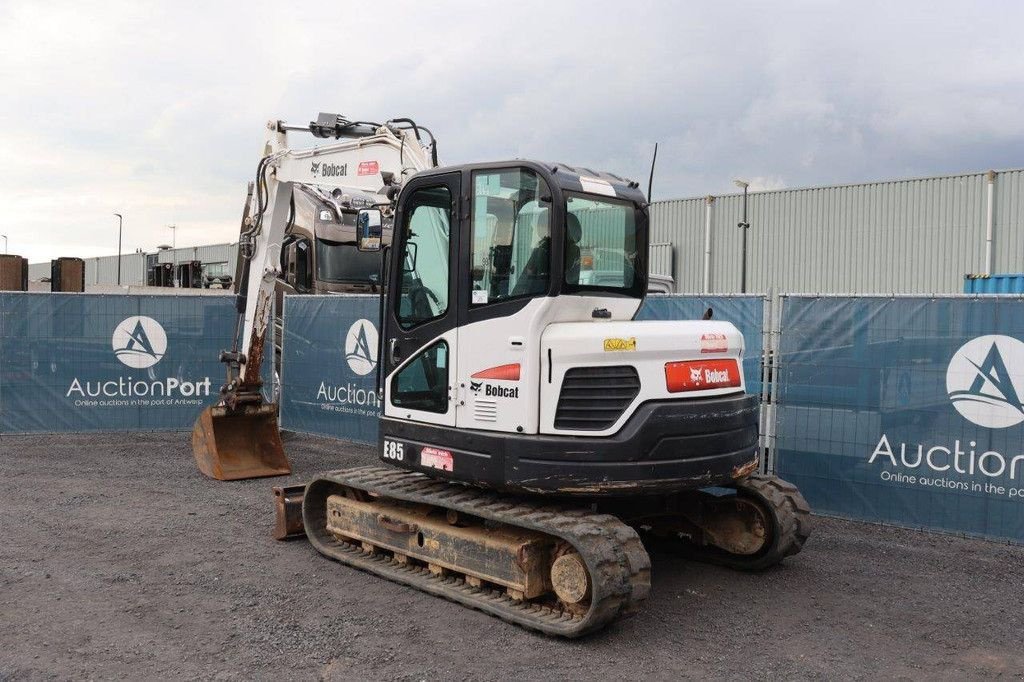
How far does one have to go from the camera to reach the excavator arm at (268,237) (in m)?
9.16

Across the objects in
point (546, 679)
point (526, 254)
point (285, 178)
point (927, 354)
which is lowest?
point (546, 679)

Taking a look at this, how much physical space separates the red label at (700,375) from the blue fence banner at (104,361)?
355 inches

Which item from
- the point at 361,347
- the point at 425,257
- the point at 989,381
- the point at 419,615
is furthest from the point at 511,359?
the point at 361,347

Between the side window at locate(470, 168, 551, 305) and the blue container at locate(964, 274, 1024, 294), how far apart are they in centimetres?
1579

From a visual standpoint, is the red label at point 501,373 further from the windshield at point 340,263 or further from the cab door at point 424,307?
the windshield at point 340,263

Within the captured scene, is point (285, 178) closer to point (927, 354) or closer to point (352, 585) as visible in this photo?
point (352, 585)

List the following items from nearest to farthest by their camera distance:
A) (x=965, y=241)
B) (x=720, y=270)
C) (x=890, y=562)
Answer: (x=890, y=562)
(x=965, y=241)
(x=720, y=270)

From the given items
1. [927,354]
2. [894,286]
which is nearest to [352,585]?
[927,354]

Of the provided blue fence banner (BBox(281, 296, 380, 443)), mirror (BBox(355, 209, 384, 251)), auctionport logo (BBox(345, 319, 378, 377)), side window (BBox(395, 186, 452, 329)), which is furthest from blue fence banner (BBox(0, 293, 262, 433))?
side window (BBox(395, 186, 452, 329))

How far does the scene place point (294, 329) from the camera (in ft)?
44.8

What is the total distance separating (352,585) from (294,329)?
769cm

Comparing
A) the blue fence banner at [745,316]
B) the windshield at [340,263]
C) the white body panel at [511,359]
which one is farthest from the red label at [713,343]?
the windshield at [340,263]

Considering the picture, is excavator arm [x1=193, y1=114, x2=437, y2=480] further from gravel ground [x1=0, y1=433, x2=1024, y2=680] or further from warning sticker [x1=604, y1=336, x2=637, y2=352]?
warning sticker [x1=604, y1=336, x2=637, y2=352]

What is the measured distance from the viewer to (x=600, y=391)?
5684 mm
